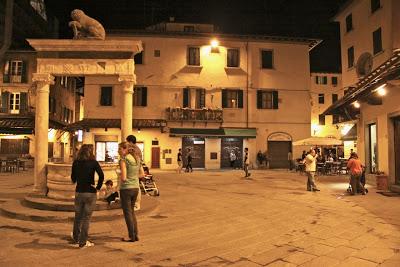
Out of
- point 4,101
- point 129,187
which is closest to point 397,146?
point 129,187

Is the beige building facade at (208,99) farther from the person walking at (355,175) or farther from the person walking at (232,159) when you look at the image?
the person walking at (355,175)

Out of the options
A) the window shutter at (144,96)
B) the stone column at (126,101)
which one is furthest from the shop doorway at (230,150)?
the stone column at (126,101)

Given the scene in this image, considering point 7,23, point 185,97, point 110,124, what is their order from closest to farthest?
point 110,124 < point 185,97 < point 7,23

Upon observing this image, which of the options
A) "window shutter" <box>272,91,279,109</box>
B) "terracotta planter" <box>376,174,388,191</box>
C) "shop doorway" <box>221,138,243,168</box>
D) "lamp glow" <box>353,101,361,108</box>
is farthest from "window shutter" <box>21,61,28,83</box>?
"terracotta planter" <box>376,174,388,191</box>

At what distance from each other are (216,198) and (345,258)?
262 inches

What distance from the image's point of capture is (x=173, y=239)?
6551mm

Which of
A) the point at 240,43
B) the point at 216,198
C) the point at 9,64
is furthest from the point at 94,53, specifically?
the point at 9,64

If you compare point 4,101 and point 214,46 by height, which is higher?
point 214,46

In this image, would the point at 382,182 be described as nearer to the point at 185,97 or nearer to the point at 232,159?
the point at 232,159

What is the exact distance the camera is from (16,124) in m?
27.9

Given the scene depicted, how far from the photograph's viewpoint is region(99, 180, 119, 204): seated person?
880 cm

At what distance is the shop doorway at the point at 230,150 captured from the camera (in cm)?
2838

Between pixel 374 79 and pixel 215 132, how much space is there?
15.3 m

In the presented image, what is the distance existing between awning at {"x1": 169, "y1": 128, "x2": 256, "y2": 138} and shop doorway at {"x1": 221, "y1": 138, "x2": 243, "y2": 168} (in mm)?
959
